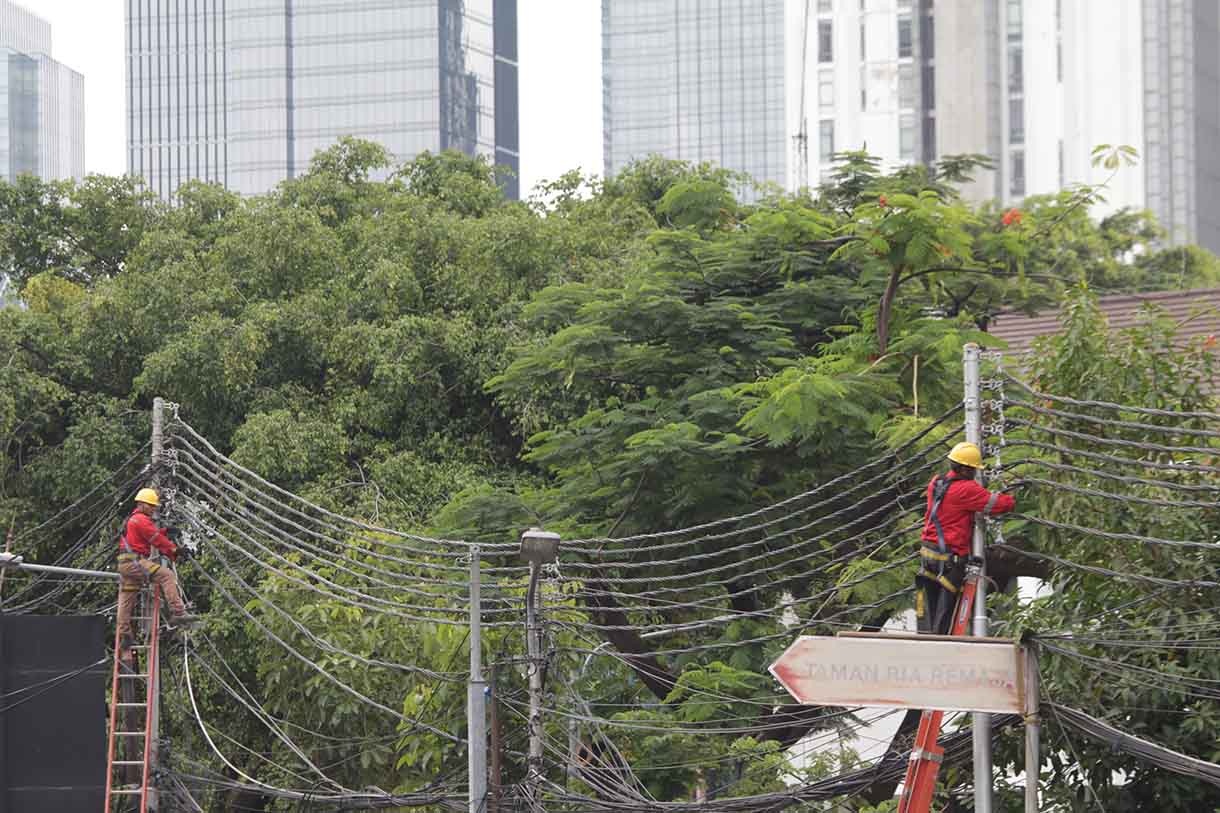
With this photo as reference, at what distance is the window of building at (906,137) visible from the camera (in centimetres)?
6209

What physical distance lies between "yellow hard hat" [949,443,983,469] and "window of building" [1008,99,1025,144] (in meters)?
50.7

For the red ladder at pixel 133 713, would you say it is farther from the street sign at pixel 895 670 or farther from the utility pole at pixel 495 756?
the street sign at pixel 895 670

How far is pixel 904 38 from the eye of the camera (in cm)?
6306

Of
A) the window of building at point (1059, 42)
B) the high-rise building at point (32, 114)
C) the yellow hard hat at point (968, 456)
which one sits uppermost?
the high-rise building at point (32, 114)

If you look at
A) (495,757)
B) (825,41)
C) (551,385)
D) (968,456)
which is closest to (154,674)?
(495,757)

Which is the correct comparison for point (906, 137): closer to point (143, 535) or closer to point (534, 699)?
point (143, 535)

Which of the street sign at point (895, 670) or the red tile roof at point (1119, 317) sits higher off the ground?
the red tile roof at point (1119, 317)

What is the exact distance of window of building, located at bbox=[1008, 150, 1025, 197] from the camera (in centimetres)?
5953

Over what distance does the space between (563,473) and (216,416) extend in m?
6.80

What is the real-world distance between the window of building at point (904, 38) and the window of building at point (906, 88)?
51cm

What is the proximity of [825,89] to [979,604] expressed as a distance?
5615 cm

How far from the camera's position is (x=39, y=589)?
23.5 meters

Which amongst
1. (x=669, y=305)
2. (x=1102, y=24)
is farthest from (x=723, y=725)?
(x=1102, y=24)

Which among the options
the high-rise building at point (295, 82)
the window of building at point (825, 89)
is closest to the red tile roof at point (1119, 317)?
the window of building at point (825, 89)
